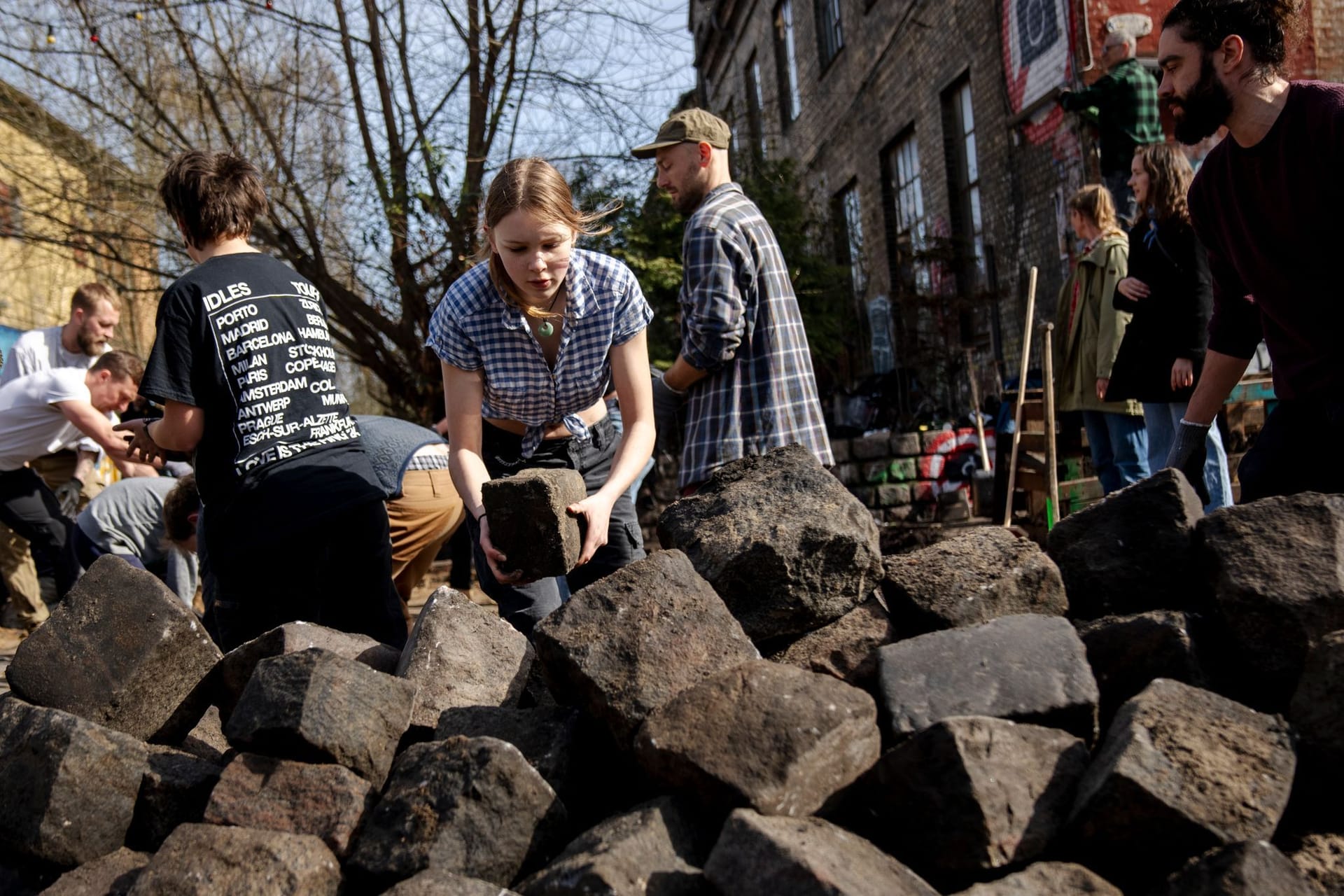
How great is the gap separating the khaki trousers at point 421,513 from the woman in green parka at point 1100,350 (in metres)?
3.03

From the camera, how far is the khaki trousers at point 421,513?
4262mm

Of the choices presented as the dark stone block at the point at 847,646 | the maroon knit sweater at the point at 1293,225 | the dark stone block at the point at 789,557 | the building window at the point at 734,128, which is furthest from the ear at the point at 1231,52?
the building window at the point at 734,128

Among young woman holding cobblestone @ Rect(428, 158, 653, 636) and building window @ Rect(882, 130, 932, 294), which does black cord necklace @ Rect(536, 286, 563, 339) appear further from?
building window @ Rect(882, 130, 932, 294)

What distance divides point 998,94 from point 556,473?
943cm

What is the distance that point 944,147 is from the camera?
12297 mm

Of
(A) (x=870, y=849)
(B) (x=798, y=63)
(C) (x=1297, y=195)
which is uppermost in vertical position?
(B) (x=798, y=63)

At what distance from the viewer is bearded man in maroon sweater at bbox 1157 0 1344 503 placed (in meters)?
2.72

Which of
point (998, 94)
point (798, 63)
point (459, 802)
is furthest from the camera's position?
point (798, 63)

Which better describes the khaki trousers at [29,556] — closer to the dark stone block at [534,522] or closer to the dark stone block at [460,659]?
the dark stone block at [460,659]

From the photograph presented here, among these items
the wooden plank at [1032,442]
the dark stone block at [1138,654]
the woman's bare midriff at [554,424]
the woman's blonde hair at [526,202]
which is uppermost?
the woman's blonde hair at [526,202]

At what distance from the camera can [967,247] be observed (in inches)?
478

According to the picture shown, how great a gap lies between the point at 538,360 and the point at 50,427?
3722 mm

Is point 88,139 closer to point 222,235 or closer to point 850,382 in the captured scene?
point 222,235

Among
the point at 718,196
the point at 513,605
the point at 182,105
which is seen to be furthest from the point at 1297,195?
the point at 182,105
